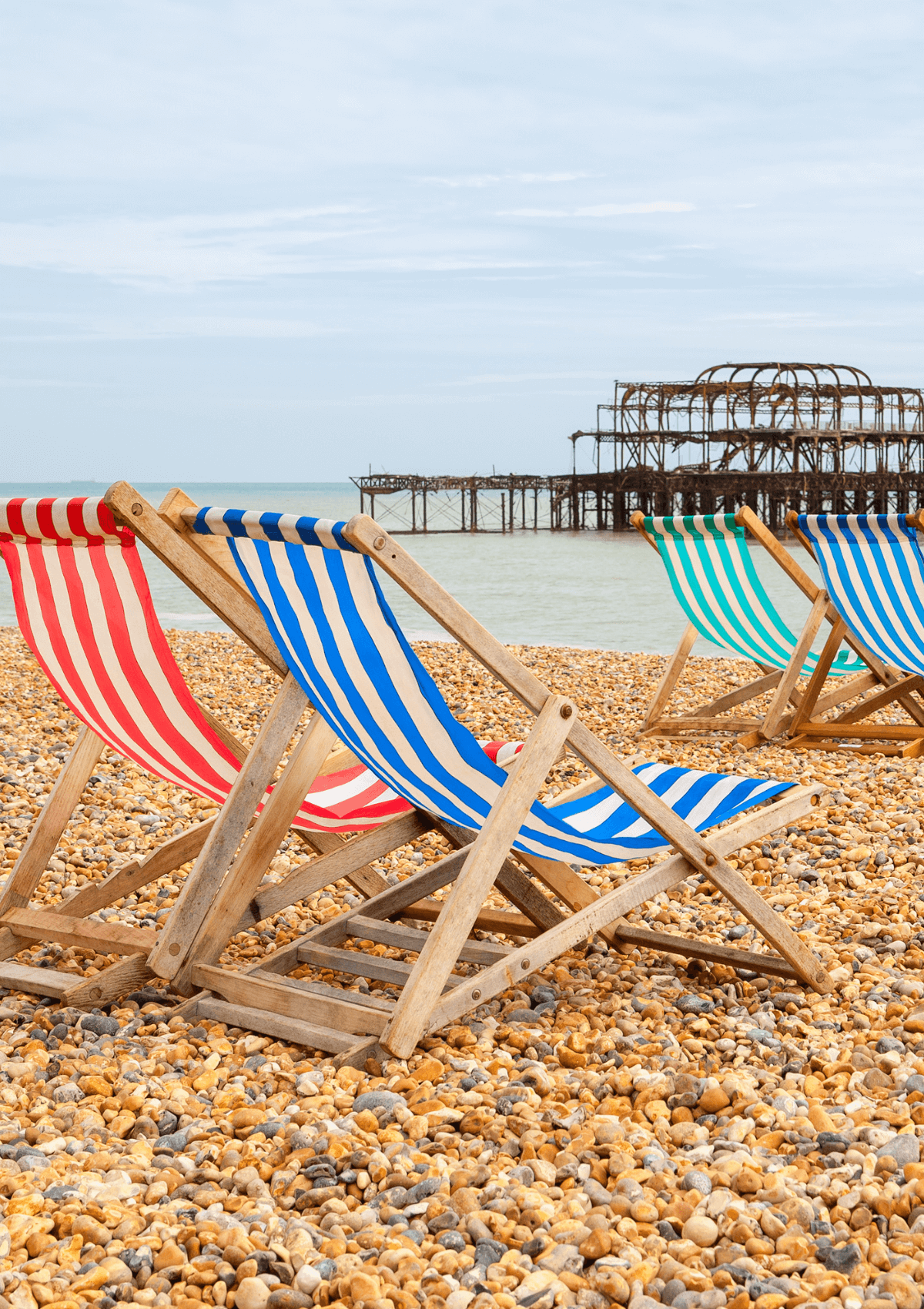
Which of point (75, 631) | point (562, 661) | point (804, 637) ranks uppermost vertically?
point (75, 631)

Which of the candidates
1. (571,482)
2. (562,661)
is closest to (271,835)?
(562,661)

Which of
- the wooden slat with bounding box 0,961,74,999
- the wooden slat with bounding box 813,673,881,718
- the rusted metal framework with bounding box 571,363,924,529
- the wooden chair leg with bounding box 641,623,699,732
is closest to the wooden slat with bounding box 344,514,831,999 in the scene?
the wooden slat with bounding box 0,961,74,999

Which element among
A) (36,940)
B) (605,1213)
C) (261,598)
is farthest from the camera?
(36,940)

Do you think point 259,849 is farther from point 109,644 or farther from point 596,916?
point 596,916

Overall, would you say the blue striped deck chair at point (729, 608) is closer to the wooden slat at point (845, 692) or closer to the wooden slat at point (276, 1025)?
the wooden slat at point (845, 692)

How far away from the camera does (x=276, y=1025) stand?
219cm

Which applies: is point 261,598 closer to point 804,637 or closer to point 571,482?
point 804,637

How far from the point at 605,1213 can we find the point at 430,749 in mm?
816

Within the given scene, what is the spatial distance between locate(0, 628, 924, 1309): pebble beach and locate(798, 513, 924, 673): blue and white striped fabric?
2.05 meters

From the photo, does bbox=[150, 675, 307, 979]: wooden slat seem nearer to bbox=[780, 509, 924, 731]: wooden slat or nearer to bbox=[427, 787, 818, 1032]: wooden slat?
bbox=[427, 787, 818, 1032]: wooden slat

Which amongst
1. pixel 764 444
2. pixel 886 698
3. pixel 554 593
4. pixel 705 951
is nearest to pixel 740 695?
pixel 886 698

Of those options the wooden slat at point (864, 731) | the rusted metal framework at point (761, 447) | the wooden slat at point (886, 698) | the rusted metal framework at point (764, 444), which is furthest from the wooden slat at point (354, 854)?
the rusted metal framework at point (764, 444)

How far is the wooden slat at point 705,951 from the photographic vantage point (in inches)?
96.5

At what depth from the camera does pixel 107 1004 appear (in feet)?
7.73
